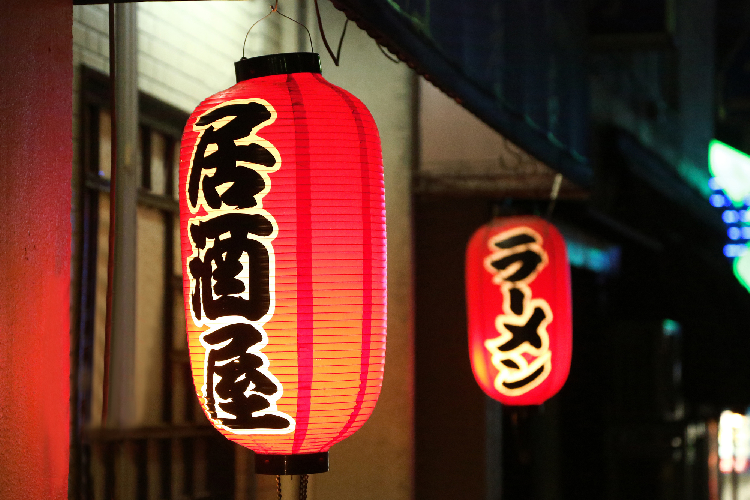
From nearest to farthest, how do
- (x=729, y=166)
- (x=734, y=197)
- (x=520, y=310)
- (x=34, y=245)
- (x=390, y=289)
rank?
(x=34, y=245) < (x=520, y=310) < (x=390, y=289) < (x=734, y=197) < (x=729, y=166)

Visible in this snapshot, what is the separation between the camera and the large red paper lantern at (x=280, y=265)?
363cm

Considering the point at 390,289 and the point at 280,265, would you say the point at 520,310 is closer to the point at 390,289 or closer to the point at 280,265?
the point at 390,289

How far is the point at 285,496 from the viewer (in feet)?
25.6

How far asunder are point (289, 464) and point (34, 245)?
1409mm

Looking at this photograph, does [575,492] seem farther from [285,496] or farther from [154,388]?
[154,388]

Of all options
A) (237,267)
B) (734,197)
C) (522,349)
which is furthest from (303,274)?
(734,197)

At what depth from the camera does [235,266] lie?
3635mm

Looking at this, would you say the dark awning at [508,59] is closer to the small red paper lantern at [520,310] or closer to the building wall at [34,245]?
the small red paper lantern at [520,310]

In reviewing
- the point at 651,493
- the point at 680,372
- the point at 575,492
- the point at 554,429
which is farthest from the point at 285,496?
the point at 680,372

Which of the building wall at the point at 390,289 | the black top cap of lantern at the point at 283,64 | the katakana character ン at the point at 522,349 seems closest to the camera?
the black top cap of lantern at the point at 283,64

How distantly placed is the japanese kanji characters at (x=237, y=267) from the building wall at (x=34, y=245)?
2.21 ft

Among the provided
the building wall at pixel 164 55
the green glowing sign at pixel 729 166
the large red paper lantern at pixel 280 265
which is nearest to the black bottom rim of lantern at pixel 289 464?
the large red paper lantern at pixel 280 265

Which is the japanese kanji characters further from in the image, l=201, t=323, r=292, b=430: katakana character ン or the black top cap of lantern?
the black top cap of lantern

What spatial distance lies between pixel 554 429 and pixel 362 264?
10627 millimetres
